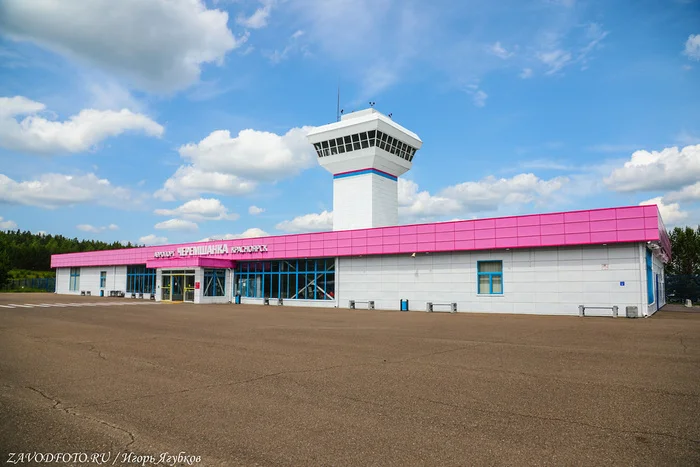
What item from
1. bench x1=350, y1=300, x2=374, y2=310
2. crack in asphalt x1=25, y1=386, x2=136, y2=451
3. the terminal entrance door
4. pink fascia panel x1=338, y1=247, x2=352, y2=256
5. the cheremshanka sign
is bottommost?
bench x1=350, y1=300, x2=374, y2=310

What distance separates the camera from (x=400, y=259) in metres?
32.8

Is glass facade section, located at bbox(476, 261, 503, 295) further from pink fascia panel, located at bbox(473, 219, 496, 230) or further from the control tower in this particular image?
the control tower

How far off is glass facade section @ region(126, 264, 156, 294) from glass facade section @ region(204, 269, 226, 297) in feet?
39.0

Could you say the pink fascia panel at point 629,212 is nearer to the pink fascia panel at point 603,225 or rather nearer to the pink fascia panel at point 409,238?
the pink fascia panel at point 603,225

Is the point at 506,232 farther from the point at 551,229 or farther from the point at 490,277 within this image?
the point at 490,277

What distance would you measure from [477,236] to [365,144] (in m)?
16.8

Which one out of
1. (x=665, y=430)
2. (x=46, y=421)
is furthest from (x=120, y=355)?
(x=665, y=430)

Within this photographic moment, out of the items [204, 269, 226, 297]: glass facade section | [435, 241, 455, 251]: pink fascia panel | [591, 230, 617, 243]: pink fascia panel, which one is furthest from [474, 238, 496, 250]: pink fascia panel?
[204, 269, 226, 297]: glass facade section

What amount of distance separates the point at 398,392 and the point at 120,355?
7538 millimetres

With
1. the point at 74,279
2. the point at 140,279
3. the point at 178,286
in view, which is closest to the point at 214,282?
the point at 178,286

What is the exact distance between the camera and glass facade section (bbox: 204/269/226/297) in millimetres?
41281

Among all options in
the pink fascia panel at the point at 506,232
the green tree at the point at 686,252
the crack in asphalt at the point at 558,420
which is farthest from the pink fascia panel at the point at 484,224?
the green tree at the point at 686,252

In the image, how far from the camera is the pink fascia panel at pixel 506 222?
90.2 feet

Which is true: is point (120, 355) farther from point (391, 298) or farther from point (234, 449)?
point (391, 298)
